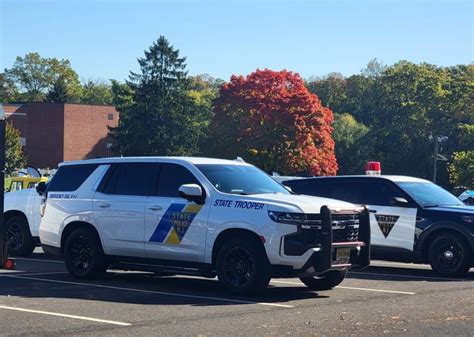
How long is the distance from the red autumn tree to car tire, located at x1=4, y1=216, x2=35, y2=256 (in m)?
35.7

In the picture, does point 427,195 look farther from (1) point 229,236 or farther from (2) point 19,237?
(2) point 19,237

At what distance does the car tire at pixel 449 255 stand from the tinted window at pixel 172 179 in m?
5.14

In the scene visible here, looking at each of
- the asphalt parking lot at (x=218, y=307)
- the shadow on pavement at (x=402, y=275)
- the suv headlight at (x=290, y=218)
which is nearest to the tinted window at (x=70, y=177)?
the asphalt parking lot at (x=218, y=307)

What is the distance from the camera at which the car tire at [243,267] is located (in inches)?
438

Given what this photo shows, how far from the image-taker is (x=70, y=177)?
13.7m

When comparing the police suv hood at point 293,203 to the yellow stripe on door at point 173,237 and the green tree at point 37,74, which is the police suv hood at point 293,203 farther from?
the green tree at point 37,74

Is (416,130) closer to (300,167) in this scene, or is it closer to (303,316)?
(300,167)

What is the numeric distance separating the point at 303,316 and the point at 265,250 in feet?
5.17

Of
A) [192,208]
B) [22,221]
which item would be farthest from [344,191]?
[22,221]

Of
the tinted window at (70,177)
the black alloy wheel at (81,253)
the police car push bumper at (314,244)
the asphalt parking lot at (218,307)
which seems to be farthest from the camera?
the tinted window at (70,177)

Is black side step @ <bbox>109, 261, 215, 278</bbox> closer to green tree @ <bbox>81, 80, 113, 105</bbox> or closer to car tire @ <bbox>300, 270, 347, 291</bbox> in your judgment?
car tire @ <bbox>300, 270, 347, 291</bbox>

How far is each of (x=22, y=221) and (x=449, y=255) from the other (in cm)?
836

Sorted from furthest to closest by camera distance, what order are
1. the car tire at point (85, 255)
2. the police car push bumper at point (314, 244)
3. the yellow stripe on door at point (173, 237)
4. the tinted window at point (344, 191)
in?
the tinted window at point (344, 191) → the car tire at point (85, 255) → the yellow stripe on door at point (173, 237) → the police car push bumper at point (314, 244)

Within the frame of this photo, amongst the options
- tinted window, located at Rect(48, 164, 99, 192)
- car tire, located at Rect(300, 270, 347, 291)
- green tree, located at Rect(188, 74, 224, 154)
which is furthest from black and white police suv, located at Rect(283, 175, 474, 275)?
green tree, located at Rect(188, 74, 224, 154)
